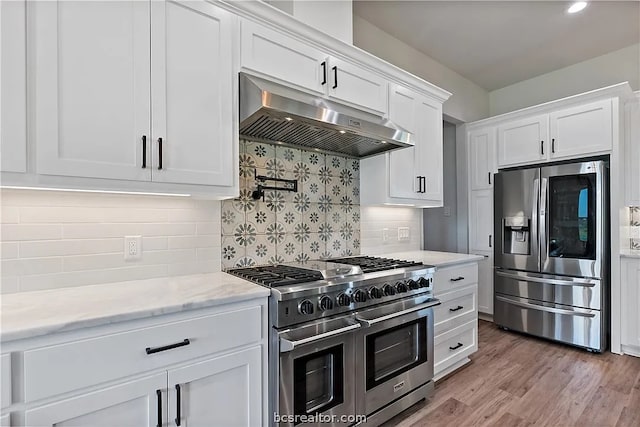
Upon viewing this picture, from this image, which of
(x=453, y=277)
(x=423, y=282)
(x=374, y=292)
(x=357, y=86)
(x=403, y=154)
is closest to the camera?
(x=374, y=292)

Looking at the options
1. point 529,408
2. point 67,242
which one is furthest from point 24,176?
point 529,408

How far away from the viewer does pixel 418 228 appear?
133 inches

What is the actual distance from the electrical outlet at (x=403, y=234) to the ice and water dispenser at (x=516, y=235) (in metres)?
1.13

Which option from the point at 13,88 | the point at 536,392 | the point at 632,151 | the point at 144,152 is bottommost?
the point at 536,392

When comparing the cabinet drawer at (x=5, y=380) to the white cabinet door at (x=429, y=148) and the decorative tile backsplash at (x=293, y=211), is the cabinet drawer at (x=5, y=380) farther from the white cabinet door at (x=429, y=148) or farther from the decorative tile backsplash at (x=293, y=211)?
the white cabinet door at (x=429, y=148)

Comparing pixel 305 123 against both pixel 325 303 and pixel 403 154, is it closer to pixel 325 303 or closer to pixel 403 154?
pixel 325 303

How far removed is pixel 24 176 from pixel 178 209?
2.36 feet

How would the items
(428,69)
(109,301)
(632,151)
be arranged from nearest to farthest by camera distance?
(109,301) < (632,151) < (428,69)

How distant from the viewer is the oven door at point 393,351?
183cm

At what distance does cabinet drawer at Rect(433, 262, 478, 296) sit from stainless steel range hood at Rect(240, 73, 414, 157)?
3.26 feet

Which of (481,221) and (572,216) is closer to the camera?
(572,216)

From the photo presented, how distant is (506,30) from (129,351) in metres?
3.92

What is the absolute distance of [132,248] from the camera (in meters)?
1.72

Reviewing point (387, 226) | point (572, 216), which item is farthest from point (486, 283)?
point (387, 226)
